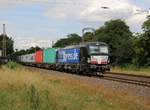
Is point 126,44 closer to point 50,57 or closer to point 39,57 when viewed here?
point 39,57

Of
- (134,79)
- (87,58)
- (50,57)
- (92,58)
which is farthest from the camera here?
(50,57)

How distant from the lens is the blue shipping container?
1753 inches

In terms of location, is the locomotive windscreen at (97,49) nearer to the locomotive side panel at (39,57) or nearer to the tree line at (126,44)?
the tree line at (126,44)

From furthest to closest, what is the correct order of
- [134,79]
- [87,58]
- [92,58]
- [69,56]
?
[69,56], [87,58], [92,58], [134,79]

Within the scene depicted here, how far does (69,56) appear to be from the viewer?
48656 mm

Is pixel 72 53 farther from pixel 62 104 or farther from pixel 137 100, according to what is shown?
pixel 62 104

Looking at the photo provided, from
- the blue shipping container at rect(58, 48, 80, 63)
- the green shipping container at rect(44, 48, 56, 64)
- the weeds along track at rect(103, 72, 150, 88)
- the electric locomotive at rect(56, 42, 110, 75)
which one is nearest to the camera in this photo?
the weeds along track at rect(103, 72, 150, 88)

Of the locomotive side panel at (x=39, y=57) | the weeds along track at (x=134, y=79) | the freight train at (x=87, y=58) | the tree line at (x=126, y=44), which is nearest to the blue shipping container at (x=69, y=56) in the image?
the freight train at (x=87, y=58)

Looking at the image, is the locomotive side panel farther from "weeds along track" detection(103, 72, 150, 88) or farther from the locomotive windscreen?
"weeds along track" detection(103, 72, 150, 88)

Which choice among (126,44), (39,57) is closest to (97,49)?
(126,44)

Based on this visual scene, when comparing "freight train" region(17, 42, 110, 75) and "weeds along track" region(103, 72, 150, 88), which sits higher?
"freight train" region(17, 42, 110, 75)

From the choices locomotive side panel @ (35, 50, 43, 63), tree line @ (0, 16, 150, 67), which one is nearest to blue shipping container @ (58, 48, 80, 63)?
tree line @ (0, 16, 150, 67)

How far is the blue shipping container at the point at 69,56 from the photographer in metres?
44.5

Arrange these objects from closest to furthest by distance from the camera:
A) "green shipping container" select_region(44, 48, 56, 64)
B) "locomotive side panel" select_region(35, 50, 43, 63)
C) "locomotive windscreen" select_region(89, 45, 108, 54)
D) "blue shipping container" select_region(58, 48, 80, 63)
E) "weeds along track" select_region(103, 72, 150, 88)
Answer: "weeds along track" select_region(103, 72, 150, 88) < "locomotive windscreen" select_region(89, 45, 108, 54) < "blue shipping container" select_region(58, 48, 80, 63) < "green shipping container" select_region(44, 48, 56, 64) < "locomotive side panel" select_region(35, 50, 43, 63)
